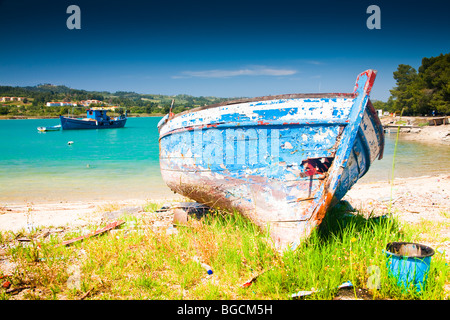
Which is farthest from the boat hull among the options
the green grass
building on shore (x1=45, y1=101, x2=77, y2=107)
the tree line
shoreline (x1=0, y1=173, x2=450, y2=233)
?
building on shore (x1=45, y1=101, x2=77, y2=107)

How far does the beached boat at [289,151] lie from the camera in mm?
3264

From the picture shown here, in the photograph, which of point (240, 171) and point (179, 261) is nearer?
point (179, 261)

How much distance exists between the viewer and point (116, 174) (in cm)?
1448

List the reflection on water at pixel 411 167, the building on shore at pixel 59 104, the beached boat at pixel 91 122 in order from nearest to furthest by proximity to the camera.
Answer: the reflection on water at pixel 411 167 → the beached boat at pixel 91 122 → the building on shore at pixel 59 104

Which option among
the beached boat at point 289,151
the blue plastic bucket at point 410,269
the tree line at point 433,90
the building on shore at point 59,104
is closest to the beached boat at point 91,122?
the tree line at point 433,90

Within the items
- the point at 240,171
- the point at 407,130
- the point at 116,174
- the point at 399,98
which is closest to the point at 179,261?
the point at 240,171

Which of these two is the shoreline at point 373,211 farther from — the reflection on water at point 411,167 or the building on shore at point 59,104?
the building on shore at point 59,104

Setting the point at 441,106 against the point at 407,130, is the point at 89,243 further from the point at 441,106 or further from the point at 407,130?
the point at 441,106

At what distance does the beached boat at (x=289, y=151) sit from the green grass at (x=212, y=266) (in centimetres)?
29

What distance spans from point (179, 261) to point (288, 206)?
1326mm

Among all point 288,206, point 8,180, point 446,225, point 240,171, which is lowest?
point 8,180

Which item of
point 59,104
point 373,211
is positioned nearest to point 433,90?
point 373,211

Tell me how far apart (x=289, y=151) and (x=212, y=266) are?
1.48m

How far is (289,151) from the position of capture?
11.1 ft
